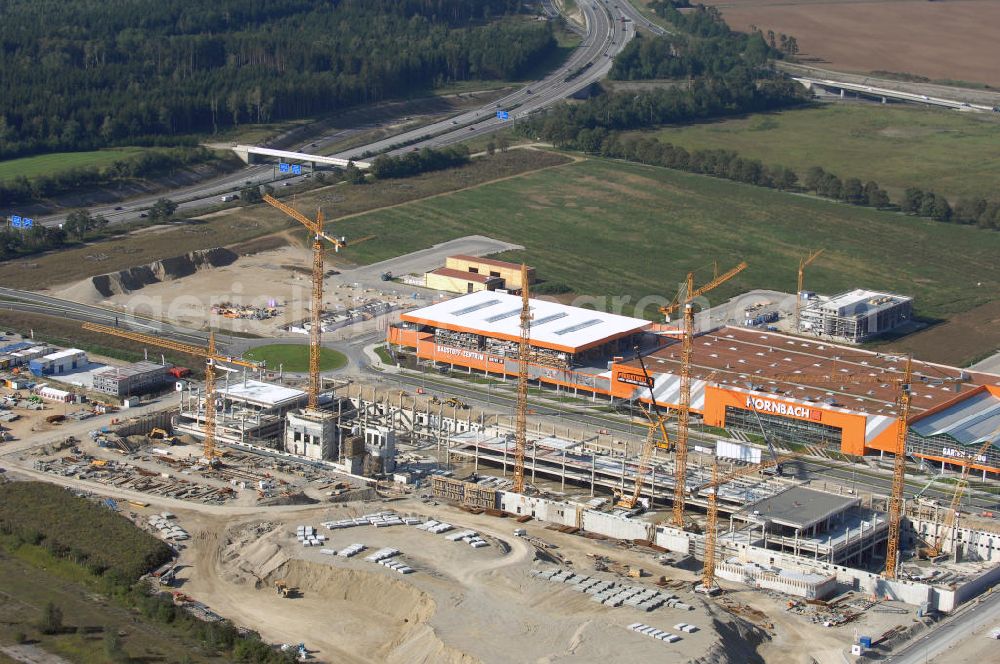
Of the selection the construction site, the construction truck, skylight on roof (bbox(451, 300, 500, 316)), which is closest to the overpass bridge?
the construction site

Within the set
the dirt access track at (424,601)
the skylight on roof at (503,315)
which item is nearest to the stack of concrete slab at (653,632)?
the dirt access track at (424,601)

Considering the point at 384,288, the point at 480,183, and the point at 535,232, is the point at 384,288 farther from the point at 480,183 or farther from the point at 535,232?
the point at 480,183

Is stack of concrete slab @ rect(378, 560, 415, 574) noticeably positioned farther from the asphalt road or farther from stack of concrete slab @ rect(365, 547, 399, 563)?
the asphalt road

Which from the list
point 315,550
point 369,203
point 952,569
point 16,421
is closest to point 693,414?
point 952,569

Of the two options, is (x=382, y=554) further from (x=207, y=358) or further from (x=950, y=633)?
(x=207, y=358)

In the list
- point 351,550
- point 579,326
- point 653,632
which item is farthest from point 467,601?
point 579,326

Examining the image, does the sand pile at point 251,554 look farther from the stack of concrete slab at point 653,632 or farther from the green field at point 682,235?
the green field at point 682,235
